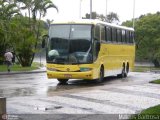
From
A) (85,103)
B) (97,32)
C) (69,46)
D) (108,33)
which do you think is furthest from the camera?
(108,33)

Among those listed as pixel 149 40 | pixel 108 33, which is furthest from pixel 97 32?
pixel 149 40

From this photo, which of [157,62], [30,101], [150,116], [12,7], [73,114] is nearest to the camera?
[150,116]

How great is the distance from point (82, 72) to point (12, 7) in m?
21.8

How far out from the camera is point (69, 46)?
2148cm

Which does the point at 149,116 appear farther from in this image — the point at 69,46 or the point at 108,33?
the point at 108,33

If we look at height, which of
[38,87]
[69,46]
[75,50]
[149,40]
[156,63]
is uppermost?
[149,40]

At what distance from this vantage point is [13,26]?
1457 inches

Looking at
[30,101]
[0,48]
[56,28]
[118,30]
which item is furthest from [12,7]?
[30,101]

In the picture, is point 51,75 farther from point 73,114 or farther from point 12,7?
point 12,7

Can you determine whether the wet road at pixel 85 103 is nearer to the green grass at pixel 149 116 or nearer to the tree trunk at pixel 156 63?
the green grass at pixel 149 116

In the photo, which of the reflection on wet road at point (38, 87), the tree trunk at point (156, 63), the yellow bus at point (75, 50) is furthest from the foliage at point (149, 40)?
the yellow bus at point (75, 50)

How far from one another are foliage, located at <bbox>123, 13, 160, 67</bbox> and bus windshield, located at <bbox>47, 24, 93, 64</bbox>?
4505 cm

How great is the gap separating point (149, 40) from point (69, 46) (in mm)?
48280

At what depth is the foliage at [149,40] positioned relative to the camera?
67.4m
